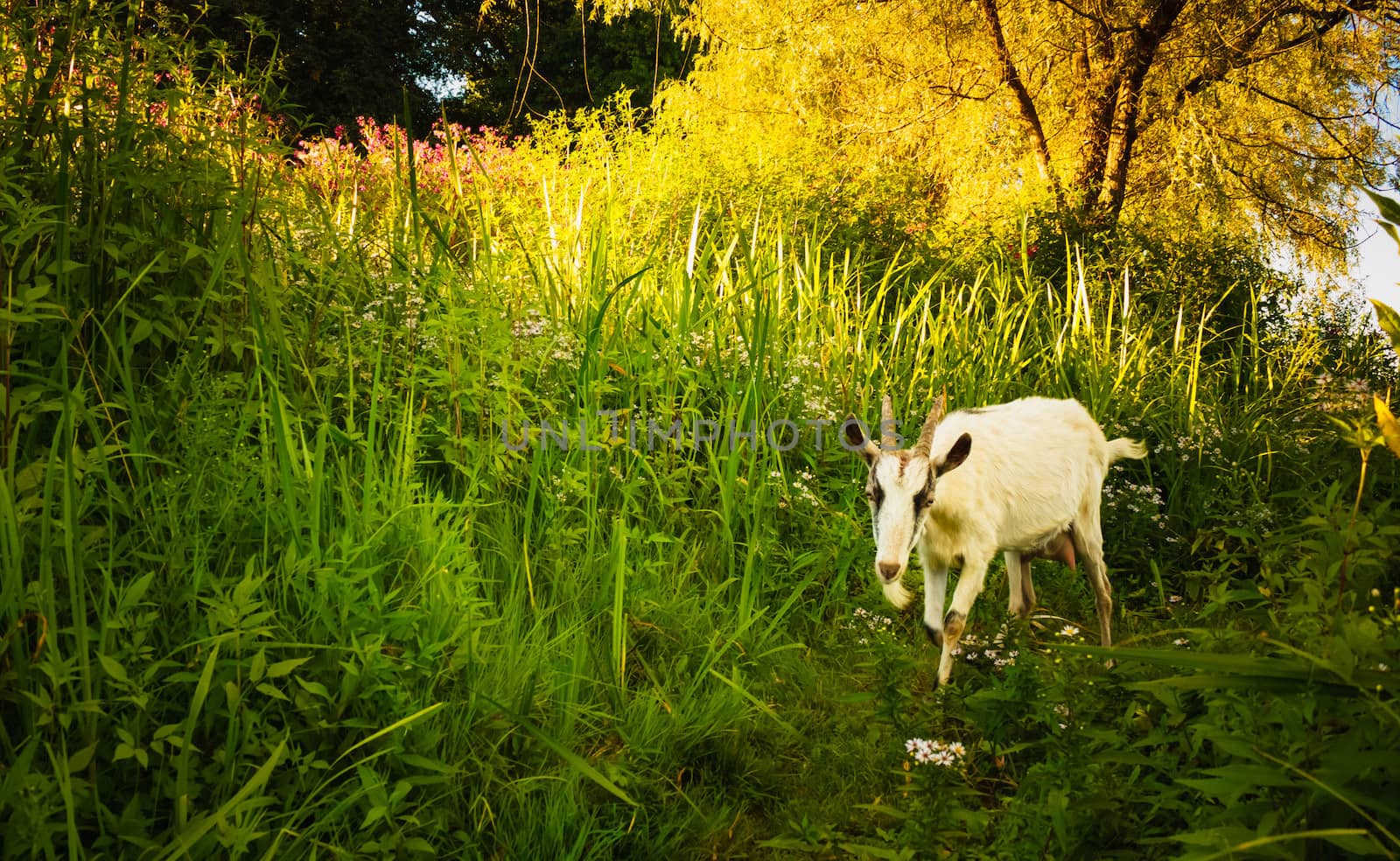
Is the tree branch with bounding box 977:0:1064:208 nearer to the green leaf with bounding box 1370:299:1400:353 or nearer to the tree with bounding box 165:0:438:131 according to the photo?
the green leaf with bounding box 1370:299:1400:353

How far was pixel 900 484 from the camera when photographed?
9.47 ft

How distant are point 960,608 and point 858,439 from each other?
0.88 m

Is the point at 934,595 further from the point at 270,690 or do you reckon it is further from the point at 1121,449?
the point at 270,690

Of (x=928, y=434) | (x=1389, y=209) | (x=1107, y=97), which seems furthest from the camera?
(x=1107, y=97)

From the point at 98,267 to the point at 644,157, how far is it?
293 inches

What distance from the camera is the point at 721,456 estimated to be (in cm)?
425

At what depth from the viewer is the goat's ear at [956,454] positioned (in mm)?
2854

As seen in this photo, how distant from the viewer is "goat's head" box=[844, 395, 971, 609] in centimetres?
283

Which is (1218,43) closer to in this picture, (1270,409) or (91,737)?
(1270,409)

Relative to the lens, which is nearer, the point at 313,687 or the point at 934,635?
the point at 313,687

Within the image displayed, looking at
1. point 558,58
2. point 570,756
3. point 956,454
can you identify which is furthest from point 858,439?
point 558,58

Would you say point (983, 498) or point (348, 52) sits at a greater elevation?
point (348, 52)

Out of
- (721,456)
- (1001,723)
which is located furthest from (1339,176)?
(1001,723)

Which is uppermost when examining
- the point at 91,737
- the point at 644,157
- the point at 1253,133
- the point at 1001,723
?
the point at 1253,133
